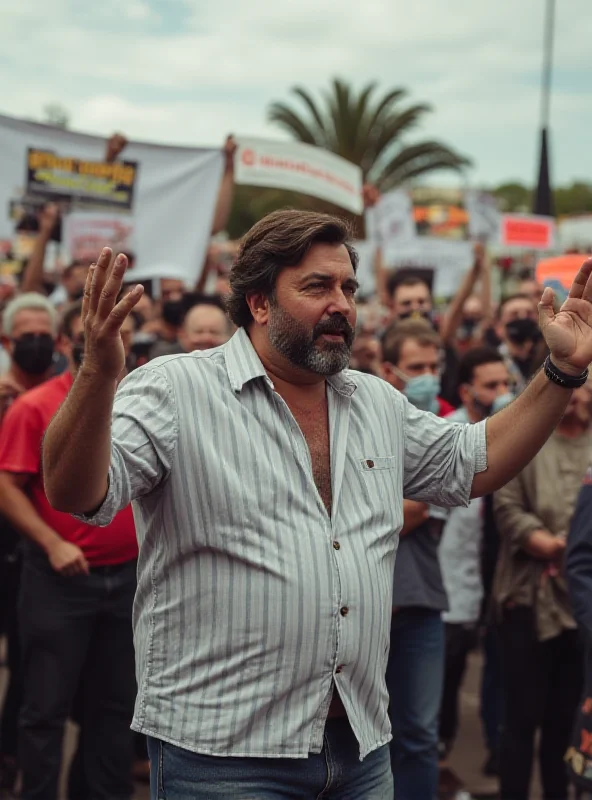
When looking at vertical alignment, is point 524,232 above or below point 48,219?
above

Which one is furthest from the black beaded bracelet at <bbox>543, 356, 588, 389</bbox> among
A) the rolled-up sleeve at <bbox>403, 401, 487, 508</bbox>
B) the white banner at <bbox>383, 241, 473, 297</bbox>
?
the white banner at <bbox>383, 241, 473, 297</bbox>

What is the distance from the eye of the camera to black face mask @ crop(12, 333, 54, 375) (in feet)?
15.9

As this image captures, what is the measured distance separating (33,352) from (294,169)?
3.30 meters

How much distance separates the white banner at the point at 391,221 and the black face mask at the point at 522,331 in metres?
3.57

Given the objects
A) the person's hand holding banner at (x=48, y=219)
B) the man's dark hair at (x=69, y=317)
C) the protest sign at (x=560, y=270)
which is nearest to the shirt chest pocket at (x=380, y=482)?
the man's dark hair at (x=69, y=317)

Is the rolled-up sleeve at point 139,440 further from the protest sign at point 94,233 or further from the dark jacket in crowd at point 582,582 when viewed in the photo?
the protest sign at point 94,233

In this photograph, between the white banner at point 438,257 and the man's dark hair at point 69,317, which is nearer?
the man's dark hair at point 69,317

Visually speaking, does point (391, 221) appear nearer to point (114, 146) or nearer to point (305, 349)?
point (114, 146)

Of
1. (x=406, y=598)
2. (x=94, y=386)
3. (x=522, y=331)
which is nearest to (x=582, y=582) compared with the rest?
(x=406, y=598)

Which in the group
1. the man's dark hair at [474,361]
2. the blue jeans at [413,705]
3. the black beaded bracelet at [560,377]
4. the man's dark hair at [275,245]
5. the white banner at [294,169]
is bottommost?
the blue jeans at [413,705]

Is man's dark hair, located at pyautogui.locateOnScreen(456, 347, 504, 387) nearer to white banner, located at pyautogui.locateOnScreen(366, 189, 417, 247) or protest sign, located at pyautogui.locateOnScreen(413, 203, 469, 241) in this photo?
white banner, located at pyautogui.locateOnScreen(366, 189, 417, 247)

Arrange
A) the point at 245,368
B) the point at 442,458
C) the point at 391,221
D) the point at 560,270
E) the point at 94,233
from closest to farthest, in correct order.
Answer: the point at 245,368
the point at 442,458
the point at 560,270
the point at 94,233
the point at 391,221

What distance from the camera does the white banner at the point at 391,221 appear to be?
33.9 ft

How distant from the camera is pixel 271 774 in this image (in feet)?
7.84
